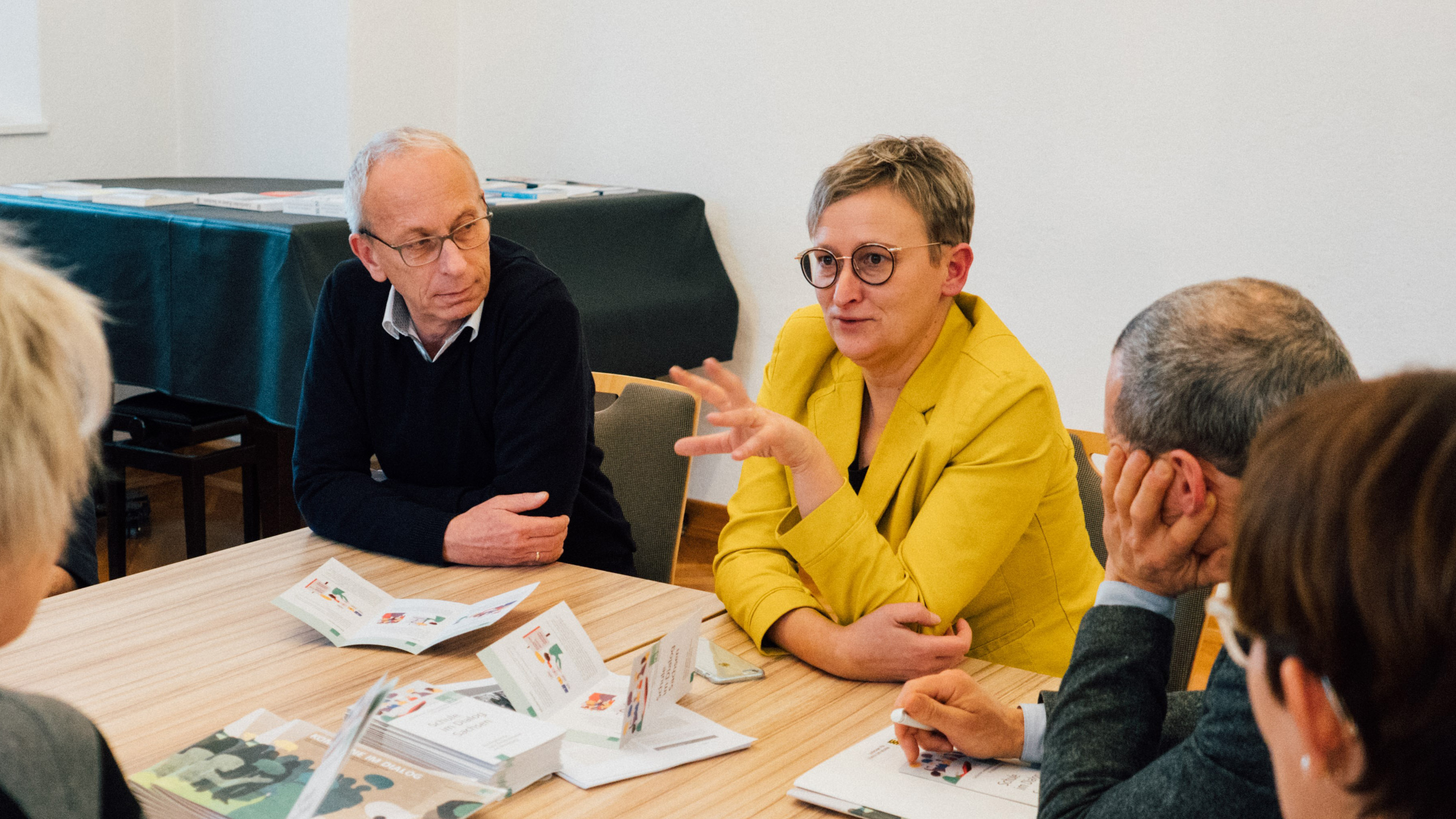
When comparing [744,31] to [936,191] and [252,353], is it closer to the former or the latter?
[252,353]

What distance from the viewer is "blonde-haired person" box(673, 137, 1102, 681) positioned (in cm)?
154

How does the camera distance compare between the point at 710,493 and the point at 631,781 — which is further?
the point at 710,493

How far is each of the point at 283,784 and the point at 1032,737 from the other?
75 cm

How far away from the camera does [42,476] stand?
71 cm

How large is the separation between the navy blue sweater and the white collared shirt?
0.04ft

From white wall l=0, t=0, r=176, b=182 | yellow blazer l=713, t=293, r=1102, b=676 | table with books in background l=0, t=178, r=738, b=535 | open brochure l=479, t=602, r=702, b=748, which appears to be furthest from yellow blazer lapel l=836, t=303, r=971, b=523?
white wall l=0, t=0, r=176, b=182

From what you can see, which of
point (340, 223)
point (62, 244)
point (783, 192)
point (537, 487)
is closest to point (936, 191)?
point (537, 487)

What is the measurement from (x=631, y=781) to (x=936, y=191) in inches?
38.2

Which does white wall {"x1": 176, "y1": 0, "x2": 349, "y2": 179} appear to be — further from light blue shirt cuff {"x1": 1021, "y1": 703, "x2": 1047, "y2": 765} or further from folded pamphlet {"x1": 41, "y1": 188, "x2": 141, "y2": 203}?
light blue shirt cuff {"x1": 1021, "y1": 703, "x2": 1047, "y2": 765}

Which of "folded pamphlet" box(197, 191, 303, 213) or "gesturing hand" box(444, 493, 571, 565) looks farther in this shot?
"folded pamphlet" box(197, 191, 303, 213)

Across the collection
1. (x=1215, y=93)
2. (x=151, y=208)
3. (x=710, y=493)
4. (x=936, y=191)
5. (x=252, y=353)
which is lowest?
(x=710, y=493)

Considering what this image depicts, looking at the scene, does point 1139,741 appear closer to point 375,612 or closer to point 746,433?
point 746,433

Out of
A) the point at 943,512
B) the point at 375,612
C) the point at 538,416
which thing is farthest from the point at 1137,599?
the point at 538,416

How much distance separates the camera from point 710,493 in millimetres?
4617
